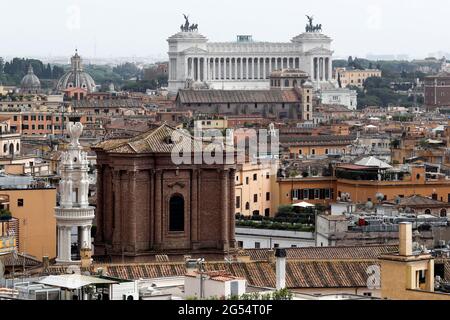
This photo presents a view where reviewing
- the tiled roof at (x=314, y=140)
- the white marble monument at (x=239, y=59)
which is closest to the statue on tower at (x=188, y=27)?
the white marble monument at (x=239, y=59)

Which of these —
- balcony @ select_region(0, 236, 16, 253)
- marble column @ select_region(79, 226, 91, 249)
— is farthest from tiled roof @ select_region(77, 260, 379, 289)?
balcony @ select_region(0, 236, 16, 253)

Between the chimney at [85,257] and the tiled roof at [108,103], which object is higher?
the tiled roof at [108,103]

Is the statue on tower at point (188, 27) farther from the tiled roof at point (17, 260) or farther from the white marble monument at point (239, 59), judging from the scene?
the tiled roof at point (17, 260)

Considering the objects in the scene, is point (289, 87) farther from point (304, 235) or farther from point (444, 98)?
point (304, 235)

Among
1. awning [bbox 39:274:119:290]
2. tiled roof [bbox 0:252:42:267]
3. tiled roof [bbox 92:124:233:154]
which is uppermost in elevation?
tiled roof [bbox 92:124:233:154]

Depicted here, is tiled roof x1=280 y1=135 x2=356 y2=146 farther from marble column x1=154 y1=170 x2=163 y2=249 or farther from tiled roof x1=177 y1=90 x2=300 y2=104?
marble column x1=154 y1=170 x2=163 y2=249

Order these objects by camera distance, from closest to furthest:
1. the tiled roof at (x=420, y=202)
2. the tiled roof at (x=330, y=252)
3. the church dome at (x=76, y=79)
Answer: the tiled roof at (x=330, y=252)
the tiled roof at (x=420, y=202)
the church dome at (x=76, y=79)

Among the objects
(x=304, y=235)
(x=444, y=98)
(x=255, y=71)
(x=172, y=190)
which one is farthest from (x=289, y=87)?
(x=172, y=190)
